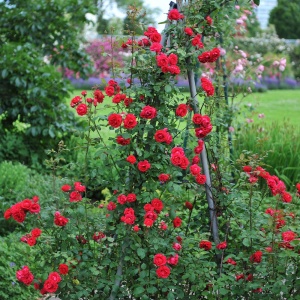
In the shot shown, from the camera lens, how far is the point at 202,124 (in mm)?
2926

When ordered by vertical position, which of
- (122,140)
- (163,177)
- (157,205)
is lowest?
(157,205)

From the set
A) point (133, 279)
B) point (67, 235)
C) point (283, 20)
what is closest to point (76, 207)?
point (67, 235)

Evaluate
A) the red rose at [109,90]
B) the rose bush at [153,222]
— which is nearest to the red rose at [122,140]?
the rose bush at [153,222]

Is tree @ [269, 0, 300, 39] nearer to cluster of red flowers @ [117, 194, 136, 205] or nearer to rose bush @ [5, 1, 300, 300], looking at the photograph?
rose bush @ [5, 1, 300, 300]

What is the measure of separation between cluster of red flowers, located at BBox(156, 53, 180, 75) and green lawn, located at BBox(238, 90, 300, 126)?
8.01 m

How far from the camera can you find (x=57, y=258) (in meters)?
2.97

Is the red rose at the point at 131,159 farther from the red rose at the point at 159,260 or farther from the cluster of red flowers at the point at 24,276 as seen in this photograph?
the cluster of red flowers at the point at 24,276

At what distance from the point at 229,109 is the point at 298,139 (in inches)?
34.1

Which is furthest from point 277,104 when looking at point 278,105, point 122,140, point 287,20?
point 287,20

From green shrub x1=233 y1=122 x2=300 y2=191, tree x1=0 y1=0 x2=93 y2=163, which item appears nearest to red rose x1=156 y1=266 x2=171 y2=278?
green shrub x1=233 y1=122 x2=300 y2=191

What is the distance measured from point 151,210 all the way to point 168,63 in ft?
2.10

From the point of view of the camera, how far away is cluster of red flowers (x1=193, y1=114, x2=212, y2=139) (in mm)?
2910

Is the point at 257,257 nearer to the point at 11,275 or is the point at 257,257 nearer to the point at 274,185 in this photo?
the point at 274,185

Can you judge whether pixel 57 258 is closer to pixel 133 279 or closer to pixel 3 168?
pixel 133 279
